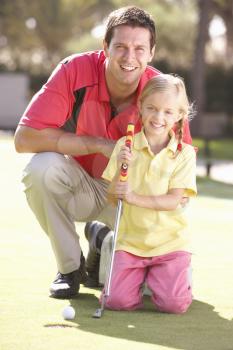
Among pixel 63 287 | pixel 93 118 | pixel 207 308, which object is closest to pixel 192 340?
pixel 207 308

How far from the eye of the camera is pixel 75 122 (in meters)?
5.86

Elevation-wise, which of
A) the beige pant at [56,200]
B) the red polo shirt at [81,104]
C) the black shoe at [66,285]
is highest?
the red polo shirt at [81,104]

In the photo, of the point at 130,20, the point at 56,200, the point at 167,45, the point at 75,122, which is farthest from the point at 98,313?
the point at 167,45

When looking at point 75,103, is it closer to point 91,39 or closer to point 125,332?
point 125,332

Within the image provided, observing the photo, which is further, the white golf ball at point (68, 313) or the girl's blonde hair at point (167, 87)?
the girl's blonde hair at point (167, 87)

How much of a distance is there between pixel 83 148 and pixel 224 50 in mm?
45466

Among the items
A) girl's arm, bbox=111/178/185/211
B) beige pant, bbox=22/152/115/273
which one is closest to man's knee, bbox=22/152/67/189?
beige pant, bbox=22/152/115/273

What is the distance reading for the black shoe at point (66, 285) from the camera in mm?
5449

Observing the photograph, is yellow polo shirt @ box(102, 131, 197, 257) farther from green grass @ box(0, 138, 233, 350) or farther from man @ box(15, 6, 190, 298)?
green grass @ box(0, 138, 233, 350)

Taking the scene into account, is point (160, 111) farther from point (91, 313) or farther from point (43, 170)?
point (91, 313)

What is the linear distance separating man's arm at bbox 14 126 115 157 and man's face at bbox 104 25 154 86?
380 mm

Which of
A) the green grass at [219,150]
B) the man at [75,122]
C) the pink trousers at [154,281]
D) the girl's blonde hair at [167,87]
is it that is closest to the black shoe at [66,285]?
the man at [75,122]

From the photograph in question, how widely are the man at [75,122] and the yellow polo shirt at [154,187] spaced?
19 centimetres

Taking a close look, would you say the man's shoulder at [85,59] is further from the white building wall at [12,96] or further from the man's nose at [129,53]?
the white building wall at [12,96]
